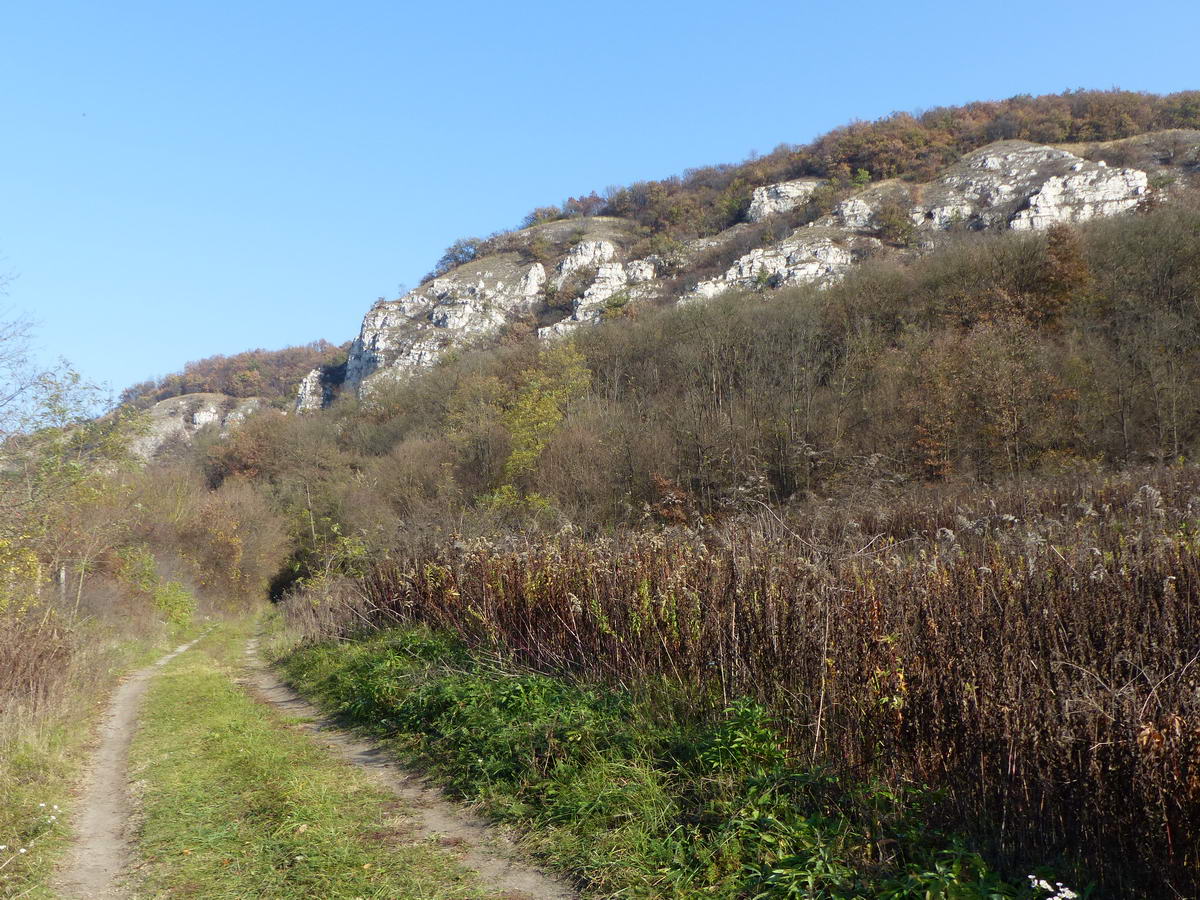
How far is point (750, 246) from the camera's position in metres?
85.9

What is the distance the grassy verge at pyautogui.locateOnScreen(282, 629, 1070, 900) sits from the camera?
3.98m

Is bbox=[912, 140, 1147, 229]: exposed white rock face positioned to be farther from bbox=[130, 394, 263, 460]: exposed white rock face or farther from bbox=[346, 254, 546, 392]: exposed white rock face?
bbox=[130, 394, 263, 460]: exposed white rock face

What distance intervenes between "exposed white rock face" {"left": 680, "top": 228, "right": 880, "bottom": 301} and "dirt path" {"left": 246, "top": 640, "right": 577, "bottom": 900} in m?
63.5

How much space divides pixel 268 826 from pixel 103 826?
1.56 m

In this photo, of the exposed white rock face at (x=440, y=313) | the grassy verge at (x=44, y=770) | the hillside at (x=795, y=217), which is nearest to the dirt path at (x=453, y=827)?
the grassy verge at (x=44, y=770)

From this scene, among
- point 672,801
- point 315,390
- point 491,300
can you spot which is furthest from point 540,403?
point 315,390

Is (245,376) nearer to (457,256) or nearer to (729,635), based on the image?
(457,256)

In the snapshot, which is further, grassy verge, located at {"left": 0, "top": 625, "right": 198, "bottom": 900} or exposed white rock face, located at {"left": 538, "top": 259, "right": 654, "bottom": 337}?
exposed white rock face, located at {"left": 538, "top": 259, "right": 654, "bottom": 337}

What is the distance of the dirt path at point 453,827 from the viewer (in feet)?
15.3

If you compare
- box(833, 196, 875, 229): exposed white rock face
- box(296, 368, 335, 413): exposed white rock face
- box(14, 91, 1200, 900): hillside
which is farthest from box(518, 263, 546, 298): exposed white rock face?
box(14, 91, 1200, 900): hillside

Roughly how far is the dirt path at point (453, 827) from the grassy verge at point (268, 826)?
0.46 ft

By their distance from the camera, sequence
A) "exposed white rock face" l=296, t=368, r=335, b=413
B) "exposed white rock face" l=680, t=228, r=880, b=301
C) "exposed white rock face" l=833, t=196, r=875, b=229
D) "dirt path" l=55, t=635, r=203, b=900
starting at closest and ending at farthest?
1. "dirt path" l=55, t=635, r=203, b=900
2. "exposed white rock face" l=680, t=228, r=880, b=301
3. "exposed white rock face" l=833, t=196, r=875, b=229
4. "exposed white rock face" l=296, t=368, r=335, b=413

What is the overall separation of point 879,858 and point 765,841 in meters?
0.61

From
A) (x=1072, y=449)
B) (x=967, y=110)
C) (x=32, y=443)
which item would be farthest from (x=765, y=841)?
(x=967, y=110)
